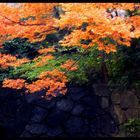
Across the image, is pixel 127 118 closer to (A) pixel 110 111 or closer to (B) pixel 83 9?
(A) pixel 110 111

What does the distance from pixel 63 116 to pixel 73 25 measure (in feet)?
14.6

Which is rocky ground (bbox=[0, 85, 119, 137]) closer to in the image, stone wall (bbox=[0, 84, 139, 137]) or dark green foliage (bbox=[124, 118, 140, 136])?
stone wall (bbox=[0, 84, 139, 137])

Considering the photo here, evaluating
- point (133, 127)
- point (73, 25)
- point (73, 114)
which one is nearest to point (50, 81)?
point (73, 25)

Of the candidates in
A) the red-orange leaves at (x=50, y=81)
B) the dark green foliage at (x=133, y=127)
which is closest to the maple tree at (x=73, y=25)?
the red-orange leaves at (x=50, y=81)

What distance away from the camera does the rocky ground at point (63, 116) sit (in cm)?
1044

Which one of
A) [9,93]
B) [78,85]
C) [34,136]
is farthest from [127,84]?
[9,93]

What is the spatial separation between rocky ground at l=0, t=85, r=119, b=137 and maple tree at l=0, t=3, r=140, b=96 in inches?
73.9

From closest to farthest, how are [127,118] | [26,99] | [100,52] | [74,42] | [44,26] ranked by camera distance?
1. [74,42]
2. [44,26]
3. [100,52]
4. [127,118]
5. [26,99]

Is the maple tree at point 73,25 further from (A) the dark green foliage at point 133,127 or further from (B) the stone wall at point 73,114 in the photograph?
(A) the dark green foliage at point 133,127

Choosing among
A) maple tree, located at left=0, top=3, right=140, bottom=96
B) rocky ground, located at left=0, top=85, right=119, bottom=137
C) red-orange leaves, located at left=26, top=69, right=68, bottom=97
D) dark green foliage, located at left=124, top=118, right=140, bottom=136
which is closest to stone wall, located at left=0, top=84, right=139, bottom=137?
rocky ground, located at left=0, top=85, right=119, bottom=137

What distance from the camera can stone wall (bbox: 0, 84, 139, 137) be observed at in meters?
10.3

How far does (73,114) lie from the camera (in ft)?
34.9

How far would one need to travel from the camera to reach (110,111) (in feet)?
34.4

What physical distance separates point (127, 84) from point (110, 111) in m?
1.16
